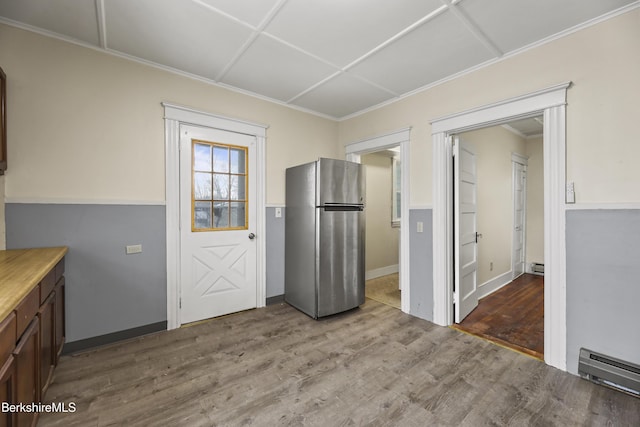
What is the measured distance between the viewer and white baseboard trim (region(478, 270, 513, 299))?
3.84 m

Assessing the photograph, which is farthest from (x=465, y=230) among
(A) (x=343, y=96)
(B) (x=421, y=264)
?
(A) (x=343, y=96)

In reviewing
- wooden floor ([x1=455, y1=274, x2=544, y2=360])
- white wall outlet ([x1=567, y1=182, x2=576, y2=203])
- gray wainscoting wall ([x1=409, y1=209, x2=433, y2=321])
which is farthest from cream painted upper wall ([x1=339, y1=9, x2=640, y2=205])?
wooden floor ([x1=455, y1=274, x2=544, y2=360])

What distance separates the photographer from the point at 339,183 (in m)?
3.11

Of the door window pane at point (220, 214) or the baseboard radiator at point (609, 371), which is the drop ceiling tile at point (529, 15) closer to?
the baseboard radiator at point (609, 371)

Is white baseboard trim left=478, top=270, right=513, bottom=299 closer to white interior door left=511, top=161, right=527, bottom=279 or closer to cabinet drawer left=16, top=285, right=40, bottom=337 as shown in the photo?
white interior door left=511, top=161, right=527, bottom=279

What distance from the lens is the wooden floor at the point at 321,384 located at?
5.29 feet

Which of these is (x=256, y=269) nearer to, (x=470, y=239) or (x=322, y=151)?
(x=322, y=151)

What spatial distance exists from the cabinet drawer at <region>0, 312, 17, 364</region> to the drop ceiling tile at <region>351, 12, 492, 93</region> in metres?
2.87

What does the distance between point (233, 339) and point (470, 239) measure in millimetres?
2927

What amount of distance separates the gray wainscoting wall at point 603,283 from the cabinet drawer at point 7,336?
3317mm

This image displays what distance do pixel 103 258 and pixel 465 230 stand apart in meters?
3.74

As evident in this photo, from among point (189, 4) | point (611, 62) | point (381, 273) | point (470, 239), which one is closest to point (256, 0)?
point (189, 4)

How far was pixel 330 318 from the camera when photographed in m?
3.08

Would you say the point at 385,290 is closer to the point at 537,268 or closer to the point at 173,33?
the point at 537,268
